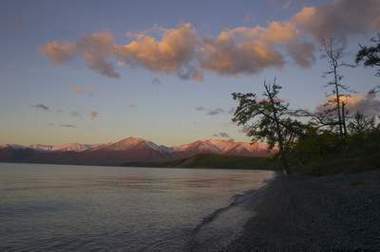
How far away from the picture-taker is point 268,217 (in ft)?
76.8

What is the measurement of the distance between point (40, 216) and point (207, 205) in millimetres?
15741

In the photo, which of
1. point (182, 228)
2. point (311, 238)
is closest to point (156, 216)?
point (182, 228)

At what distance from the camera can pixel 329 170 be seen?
1844 inches

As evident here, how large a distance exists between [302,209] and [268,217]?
218 cm

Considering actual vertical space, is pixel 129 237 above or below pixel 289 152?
below

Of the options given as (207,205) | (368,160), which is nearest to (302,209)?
(207,205)

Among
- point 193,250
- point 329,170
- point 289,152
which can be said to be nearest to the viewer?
point 193,250

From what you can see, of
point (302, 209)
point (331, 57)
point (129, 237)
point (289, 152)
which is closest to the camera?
point (129, 237)

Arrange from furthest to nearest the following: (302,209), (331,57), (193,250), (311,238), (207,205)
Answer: (331,57) < (207,205) < (302,209) < (193,250) < (311,238)

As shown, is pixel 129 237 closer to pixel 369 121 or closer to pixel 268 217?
pixel 268 217

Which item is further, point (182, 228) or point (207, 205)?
point (207, 205)

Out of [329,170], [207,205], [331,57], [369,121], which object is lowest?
[207,205]

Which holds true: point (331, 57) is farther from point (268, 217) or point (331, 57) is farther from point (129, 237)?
point (129, 237)

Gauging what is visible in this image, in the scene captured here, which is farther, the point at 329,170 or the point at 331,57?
the point at 331,57
